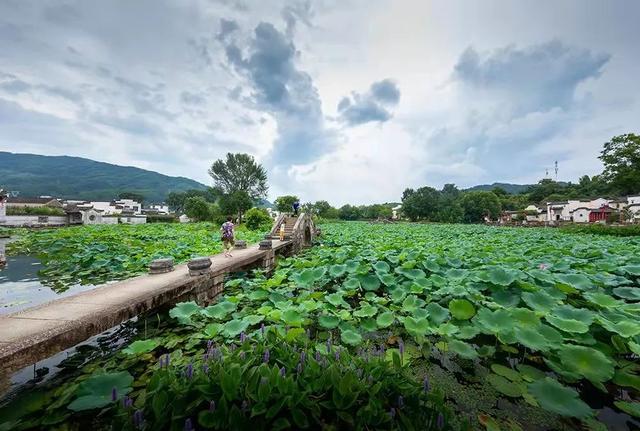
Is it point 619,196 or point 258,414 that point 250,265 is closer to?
point 258,414

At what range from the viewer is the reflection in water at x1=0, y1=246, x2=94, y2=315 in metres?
5.66

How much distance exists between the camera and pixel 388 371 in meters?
2.08

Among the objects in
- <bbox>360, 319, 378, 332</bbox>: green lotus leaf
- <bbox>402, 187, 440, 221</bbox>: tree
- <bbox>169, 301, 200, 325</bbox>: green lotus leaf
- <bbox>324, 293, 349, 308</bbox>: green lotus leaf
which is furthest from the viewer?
<bbox>402, 187, 440, 221</bbox>: tree

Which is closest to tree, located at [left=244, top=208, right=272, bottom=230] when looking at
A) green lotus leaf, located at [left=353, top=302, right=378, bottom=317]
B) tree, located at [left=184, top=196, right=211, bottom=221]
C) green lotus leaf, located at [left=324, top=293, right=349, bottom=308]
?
tree, located at [left=184, top=196, right=211, bottom=221]

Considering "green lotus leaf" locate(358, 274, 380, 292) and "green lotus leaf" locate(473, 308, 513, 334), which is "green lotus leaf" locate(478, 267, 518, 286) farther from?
"green lotus leaf" locate(358, 274, 380, 292)

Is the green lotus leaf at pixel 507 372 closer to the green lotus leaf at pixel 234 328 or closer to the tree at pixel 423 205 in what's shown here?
the green lotus leaf at pixel 234 328

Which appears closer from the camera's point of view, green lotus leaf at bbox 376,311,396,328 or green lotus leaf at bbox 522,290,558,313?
green lotus leaf at bbox 522,290,558,313

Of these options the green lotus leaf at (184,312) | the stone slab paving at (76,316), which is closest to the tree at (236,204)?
the stone slab paving at (76,316)

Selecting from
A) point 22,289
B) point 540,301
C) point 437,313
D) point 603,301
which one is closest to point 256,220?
point 22,289

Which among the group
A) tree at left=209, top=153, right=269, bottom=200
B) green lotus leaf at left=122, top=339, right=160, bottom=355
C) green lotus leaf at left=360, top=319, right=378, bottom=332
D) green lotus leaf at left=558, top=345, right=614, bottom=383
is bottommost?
green lotus leaf at left=122, top=339, right=160, bottom=355

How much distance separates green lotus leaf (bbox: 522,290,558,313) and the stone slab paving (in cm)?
518

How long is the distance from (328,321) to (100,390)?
2.26 meters

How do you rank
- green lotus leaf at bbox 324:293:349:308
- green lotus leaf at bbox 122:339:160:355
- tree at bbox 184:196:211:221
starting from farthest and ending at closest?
tree at bbox 184:196:211:221, green lotus leaf at bbox 324:293:349:308, green lotus leaf at bbox 122:339:160:355

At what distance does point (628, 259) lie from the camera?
640cm
